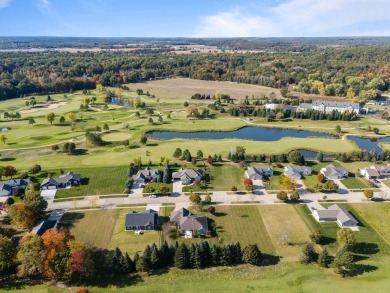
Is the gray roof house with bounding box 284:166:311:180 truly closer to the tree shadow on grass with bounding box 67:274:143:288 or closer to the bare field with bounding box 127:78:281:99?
the tree shadow on grass with bounding box 67:274:143:288

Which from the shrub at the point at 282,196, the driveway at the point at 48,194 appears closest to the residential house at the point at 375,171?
the shrub at the point at 282,196

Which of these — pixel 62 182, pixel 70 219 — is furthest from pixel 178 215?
pixel 62 182

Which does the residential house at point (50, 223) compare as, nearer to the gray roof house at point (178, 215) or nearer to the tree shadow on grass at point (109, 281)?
the tree shadow on grass at point (109, 281)

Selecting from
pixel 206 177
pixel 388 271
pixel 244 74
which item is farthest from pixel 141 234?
pixel 244 74

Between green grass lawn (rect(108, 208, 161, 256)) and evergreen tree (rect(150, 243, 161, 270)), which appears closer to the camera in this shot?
evergreen tree (rect(150, 243, 161, 270))

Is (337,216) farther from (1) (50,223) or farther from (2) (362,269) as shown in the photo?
(1) (50,223)

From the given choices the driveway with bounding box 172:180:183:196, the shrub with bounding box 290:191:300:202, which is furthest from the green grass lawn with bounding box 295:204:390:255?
Answer: the driveway with bounding box 172:180:183:196
